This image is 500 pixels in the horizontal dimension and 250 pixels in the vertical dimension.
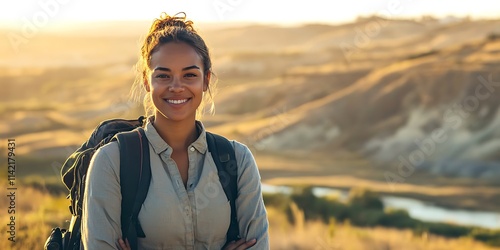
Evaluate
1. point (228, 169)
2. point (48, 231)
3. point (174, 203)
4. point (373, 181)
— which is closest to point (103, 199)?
point (174, 203)

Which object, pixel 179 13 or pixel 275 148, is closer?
pixel 179 13

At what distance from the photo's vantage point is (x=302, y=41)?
10100 centimetres

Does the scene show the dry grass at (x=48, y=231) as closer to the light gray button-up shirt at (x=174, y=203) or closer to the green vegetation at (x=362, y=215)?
the light gray button-up shirt at (x=174, y=203)

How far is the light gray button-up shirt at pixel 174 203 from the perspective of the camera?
12.6 feet

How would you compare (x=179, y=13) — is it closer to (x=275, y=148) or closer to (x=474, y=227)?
(x=474, y=227)

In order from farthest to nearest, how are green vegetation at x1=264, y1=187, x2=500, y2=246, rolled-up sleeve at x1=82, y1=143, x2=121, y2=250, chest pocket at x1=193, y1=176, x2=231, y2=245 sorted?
green vegetation at x1=264, y1=187, x2=500, y2=246, chest pocket at x1=193, y1=176, x2=231, y2=245, rolled-up sleeve at x1=82, y1=143, x2=121, y2=250

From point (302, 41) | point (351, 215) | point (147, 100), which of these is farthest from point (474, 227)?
point (302, 41)

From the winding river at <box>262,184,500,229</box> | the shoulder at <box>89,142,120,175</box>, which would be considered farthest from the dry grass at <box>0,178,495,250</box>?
the winding river at <box>262,184,500,229</box>

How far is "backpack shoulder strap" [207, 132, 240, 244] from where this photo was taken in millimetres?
4066

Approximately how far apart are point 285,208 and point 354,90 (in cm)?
3037

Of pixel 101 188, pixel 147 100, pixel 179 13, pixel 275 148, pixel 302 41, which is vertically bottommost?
pixel 101 188

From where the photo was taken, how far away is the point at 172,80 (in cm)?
412

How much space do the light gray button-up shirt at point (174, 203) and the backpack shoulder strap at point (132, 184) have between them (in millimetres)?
24

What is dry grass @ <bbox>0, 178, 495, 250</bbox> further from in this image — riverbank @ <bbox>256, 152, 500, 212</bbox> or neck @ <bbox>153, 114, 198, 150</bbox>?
riverbank @ <bbox>256, 152, 500, 212</bbox>
